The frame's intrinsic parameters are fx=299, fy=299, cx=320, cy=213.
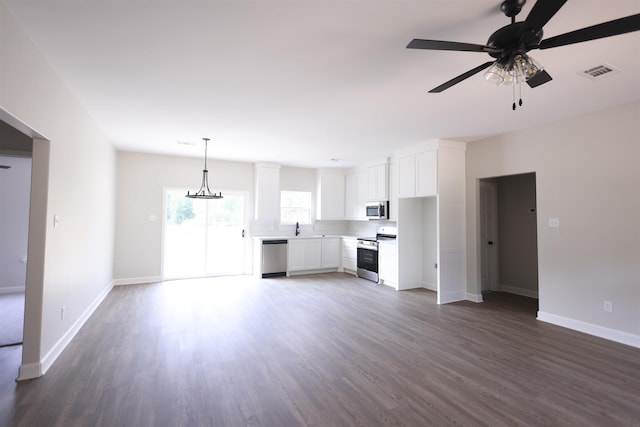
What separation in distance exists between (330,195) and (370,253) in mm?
1946

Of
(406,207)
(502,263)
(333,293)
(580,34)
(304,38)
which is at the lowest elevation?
(333,293)

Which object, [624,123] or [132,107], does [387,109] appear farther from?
[132,107]

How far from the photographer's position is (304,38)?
2.16 metres

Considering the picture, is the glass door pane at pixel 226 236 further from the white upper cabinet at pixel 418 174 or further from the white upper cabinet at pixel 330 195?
the white upper cabinet at pixel 418 174

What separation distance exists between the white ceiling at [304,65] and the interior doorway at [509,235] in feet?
5.55

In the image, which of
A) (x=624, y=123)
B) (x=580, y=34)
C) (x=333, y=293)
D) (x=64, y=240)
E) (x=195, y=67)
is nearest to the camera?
(x=580, y=34)

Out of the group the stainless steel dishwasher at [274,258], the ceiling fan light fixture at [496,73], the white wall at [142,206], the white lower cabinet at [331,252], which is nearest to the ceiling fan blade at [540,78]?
the ceiling fan light fixture at [496,73]

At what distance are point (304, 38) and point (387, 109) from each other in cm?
163

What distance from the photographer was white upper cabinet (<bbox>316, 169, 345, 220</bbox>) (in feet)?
24.7

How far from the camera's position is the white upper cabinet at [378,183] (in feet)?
20.5

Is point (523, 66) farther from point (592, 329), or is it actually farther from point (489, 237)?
point (489, 237)

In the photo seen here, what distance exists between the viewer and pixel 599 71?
2.58 m

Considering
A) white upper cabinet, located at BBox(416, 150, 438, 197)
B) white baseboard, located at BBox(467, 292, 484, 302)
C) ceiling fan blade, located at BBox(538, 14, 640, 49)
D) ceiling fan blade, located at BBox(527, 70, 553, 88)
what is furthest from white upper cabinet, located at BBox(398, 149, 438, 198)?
ceiling fan blade, located at BBox(538, 14, 640, 49)

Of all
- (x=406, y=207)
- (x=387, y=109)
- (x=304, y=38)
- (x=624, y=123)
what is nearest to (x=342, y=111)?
(x=387, y=109)
